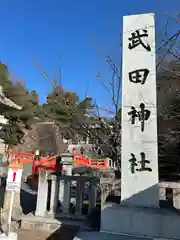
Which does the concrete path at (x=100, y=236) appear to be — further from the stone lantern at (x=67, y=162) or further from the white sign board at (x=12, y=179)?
the stone lantern at (x=67, y=162)

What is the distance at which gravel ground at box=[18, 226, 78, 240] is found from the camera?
446cm

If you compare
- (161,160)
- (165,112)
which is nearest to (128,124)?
(165,112)

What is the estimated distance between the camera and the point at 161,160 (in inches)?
416

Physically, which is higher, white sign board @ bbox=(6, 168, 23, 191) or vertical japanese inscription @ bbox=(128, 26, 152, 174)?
vertical japanese inscription @ bbox=(128, 26, 152, 174)

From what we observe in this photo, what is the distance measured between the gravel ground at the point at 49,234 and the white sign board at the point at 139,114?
56.8 inches

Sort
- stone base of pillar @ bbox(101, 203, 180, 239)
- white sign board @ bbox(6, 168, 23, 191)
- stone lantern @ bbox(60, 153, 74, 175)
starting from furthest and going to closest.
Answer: stone lantern @ bbox(60, 153, 74, 175) → white sign board @ bbox(6, 168, 23, 191) → stone base of pillar @ bbox(101, 203, 180, 239)

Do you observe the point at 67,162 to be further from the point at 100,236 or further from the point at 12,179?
the point at 100,236

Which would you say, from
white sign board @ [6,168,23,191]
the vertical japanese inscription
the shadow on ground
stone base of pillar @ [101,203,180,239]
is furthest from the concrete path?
white sign board @ [6,168,23,191]

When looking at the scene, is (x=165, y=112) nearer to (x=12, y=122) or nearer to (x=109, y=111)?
(x=109, y=111)

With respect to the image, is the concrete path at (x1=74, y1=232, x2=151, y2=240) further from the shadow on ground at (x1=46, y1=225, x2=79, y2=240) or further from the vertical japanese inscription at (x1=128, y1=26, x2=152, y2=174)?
the vertical japanese inscription at (x1=128, y1=26, x2=152, y2=174)

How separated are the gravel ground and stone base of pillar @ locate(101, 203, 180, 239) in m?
1.01

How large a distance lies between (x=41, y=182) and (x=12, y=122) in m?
19.1

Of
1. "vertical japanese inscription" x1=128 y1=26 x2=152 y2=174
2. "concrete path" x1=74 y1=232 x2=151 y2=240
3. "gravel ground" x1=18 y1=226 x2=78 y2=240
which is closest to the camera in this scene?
"concrete path" x1=74 y1=232 x2=151 y2=240

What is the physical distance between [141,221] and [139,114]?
207cm
